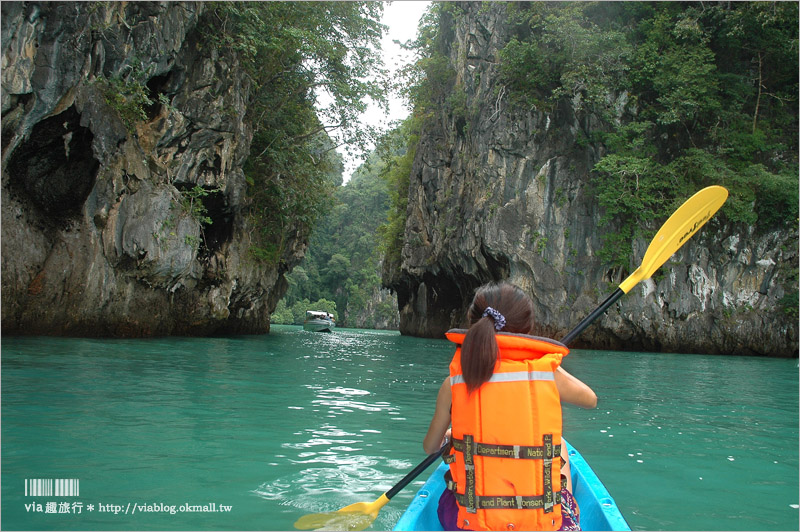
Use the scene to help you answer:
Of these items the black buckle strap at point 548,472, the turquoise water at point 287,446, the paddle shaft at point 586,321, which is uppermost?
the paddle shaft at point 586,321

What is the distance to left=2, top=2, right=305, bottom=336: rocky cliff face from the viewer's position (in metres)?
9.71

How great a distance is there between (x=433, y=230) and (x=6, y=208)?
17.0 meters

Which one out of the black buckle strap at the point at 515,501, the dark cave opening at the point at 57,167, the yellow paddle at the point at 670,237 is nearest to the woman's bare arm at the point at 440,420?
the black buckle strap at the point at 515,501

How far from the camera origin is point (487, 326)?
2.06 m

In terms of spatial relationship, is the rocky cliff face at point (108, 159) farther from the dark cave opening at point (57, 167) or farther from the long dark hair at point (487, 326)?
the long dark hair at point (487, 326)

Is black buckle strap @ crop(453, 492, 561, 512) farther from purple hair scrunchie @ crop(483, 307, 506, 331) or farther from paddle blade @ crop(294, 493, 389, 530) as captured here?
paddle blade @ crop(294, 493, 389, 530)

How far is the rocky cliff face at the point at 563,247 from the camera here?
18.4 metres

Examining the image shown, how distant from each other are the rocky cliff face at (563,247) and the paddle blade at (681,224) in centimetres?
1542

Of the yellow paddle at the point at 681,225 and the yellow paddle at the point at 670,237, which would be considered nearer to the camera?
the yellow paddle at the point at 670,237

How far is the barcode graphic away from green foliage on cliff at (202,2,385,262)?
48.0ft

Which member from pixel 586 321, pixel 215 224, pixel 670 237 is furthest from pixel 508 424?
A: pixel 215 224

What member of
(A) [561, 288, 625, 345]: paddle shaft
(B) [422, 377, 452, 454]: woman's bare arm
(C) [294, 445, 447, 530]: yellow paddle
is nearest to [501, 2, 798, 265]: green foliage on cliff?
(A) [561, 288, 625, 345]: paddle shaft

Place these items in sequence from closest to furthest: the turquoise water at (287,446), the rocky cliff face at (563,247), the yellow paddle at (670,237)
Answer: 1. the turquoise water at (287,446)
2. the yellow paddle at (670,237)
3. the rocky cliff face at (563,247)

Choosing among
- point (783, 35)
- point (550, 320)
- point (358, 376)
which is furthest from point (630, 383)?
point (783, 35)
